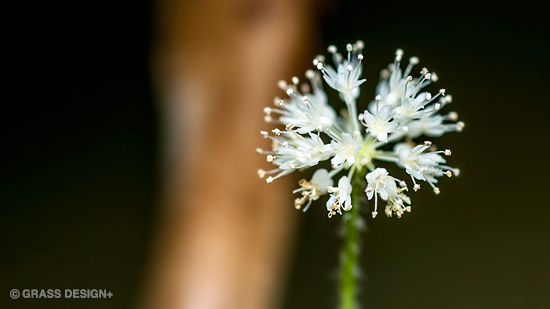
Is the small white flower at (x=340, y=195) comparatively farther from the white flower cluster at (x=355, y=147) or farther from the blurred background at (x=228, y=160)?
the blurred background at (x=228, y=160)

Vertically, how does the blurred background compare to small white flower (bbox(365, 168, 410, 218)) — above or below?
above

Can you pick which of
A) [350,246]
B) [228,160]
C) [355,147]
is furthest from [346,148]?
[228,160]

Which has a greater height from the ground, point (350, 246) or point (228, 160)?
point (228, 160)

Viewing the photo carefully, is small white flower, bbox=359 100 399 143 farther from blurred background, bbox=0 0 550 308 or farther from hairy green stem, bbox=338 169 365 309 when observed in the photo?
blurred background, bbox=0 0 550 308

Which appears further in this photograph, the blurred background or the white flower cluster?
the blurred background

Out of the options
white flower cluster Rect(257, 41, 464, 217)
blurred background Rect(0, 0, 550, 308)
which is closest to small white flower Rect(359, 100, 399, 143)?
white flower cluster Rect(257, 41, 464, 217)

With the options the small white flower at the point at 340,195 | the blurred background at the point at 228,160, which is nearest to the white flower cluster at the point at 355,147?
the small white flower at the point at 340,195

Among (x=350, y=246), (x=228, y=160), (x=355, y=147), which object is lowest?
(x=350, y=246)

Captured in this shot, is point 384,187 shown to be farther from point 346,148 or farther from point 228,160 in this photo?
point 228,160

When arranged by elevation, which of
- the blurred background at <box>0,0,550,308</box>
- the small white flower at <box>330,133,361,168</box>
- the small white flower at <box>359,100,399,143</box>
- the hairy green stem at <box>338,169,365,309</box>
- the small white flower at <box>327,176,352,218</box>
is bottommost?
the hairy green stem at <box>338,169,365,309</box>

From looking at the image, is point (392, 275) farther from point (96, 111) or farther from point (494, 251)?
point (96, 111)
